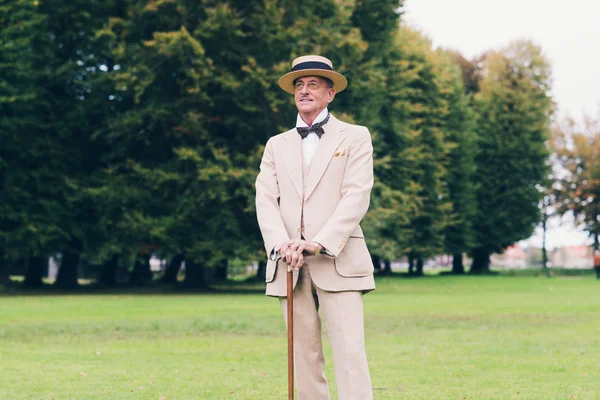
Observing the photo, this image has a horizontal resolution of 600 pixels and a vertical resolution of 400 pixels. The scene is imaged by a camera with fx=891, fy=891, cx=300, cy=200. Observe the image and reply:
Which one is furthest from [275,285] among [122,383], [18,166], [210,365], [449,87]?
[449,87]

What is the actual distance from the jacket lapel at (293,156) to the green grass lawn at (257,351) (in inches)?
142

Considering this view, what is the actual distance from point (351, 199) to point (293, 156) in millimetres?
528

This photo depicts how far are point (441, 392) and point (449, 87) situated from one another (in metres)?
45.4

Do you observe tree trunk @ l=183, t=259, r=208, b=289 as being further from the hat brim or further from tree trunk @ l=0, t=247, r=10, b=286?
the hat brim

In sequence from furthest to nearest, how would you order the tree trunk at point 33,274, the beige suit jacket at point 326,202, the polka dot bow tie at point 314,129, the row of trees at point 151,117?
the tree trunk at point 33,274, the row of trees at point 151,117, the polka dot bow tie at point 314,129, the beige suit jacket at point 326,202

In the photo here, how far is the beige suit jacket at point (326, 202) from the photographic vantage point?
5609mm

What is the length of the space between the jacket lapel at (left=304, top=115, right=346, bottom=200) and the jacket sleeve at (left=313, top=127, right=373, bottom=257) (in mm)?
111

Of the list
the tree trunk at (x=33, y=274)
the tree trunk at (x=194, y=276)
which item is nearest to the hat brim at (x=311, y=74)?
the tree trunk at (x=194, y=276)

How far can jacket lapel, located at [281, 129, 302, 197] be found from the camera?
5808 millimetres

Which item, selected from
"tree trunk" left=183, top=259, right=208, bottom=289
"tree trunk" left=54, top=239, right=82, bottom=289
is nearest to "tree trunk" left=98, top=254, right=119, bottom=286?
"tree trunk" left=54, top=239, right=82, bottom=289

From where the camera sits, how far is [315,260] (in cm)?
563

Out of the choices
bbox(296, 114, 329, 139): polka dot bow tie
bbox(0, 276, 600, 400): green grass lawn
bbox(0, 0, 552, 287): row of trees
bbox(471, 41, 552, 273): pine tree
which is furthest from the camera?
bbox(471, 41, 552, 273): pine tree

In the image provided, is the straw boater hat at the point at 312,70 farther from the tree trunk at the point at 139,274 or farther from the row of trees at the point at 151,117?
the tree trunk at the point at 139,274

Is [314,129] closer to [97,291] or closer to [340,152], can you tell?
[340,152]
